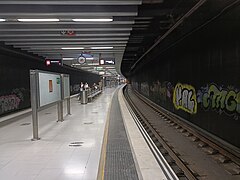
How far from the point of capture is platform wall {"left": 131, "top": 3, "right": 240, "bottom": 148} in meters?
6.05

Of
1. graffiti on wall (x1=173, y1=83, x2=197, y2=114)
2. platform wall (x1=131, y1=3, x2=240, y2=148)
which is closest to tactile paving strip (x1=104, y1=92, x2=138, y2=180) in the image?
platform wall (x1=131, y1=3, x2=240, y2=148)

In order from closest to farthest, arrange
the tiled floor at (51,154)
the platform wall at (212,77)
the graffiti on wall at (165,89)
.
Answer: the tiled floor at (51,154) < the platform wall at (212,77) < the graffiti on wall at (165,89)

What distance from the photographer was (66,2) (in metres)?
6.26

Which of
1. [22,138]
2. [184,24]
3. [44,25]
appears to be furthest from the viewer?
Answer: [44,25]

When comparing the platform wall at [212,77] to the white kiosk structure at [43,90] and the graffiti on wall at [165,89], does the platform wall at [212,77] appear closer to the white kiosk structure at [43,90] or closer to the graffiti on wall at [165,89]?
the graffiti on wall at [165,89]

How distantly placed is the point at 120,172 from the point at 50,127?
5.32 m

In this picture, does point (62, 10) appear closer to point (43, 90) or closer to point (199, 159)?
point (43, 90)

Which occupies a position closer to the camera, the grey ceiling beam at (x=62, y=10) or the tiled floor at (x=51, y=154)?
the tiled floor at (x=51, y=154)

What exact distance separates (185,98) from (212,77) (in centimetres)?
278

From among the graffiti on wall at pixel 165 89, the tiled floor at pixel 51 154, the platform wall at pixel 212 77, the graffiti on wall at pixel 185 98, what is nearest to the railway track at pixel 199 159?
the platform wall at pixel 212 77

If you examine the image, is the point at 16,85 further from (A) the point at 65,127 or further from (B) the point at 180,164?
(B) the point at 180,164

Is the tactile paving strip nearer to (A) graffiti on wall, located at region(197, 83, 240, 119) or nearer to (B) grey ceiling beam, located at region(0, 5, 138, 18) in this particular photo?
(A) graffiti on wall, located at region(197, 83, 240, 119)

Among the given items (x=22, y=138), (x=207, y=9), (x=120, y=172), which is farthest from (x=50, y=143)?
(x=207, y=9)

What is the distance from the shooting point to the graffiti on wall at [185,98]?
9168mm
